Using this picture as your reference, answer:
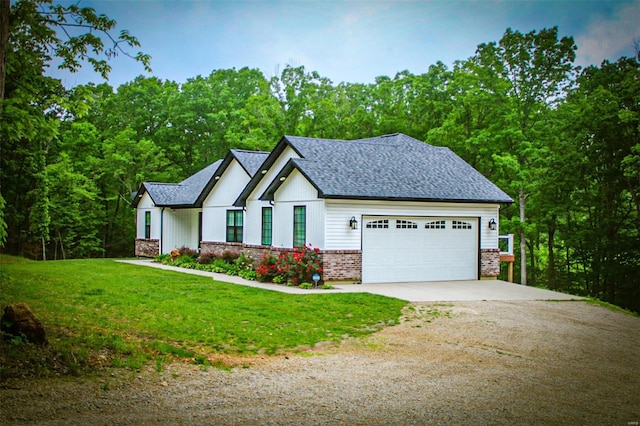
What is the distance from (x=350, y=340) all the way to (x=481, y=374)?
278 cm

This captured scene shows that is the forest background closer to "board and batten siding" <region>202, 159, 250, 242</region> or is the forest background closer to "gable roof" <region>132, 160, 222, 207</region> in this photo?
"gable roof" <region>132, 160, 222, 207</region>

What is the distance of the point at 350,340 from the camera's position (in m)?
10.3

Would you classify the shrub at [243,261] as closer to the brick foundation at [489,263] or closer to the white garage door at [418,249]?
the white garage door at [418,249]

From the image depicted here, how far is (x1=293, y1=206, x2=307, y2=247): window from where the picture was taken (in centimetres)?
1919

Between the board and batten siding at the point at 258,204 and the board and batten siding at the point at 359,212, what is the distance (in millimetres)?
3515

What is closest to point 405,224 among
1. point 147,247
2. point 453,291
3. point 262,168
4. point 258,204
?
point 453,291

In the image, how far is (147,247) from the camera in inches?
1201

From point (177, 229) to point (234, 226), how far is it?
6.01 metres

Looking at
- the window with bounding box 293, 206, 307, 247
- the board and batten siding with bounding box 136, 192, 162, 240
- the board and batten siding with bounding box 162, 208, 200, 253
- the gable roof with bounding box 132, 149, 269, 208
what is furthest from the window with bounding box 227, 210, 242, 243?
the board and batten siding with bounding box 136, 192, 162, 240

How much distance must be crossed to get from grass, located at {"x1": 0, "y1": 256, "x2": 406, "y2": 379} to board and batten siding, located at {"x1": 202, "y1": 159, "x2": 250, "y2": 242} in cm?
684

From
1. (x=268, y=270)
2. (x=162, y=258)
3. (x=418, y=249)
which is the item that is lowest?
(x=162, y=258)

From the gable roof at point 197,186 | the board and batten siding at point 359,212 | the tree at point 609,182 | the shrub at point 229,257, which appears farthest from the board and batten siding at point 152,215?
the tree at point 609,182

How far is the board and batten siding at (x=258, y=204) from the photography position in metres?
21.3

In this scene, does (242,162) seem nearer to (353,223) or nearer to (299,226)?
(299,226)
